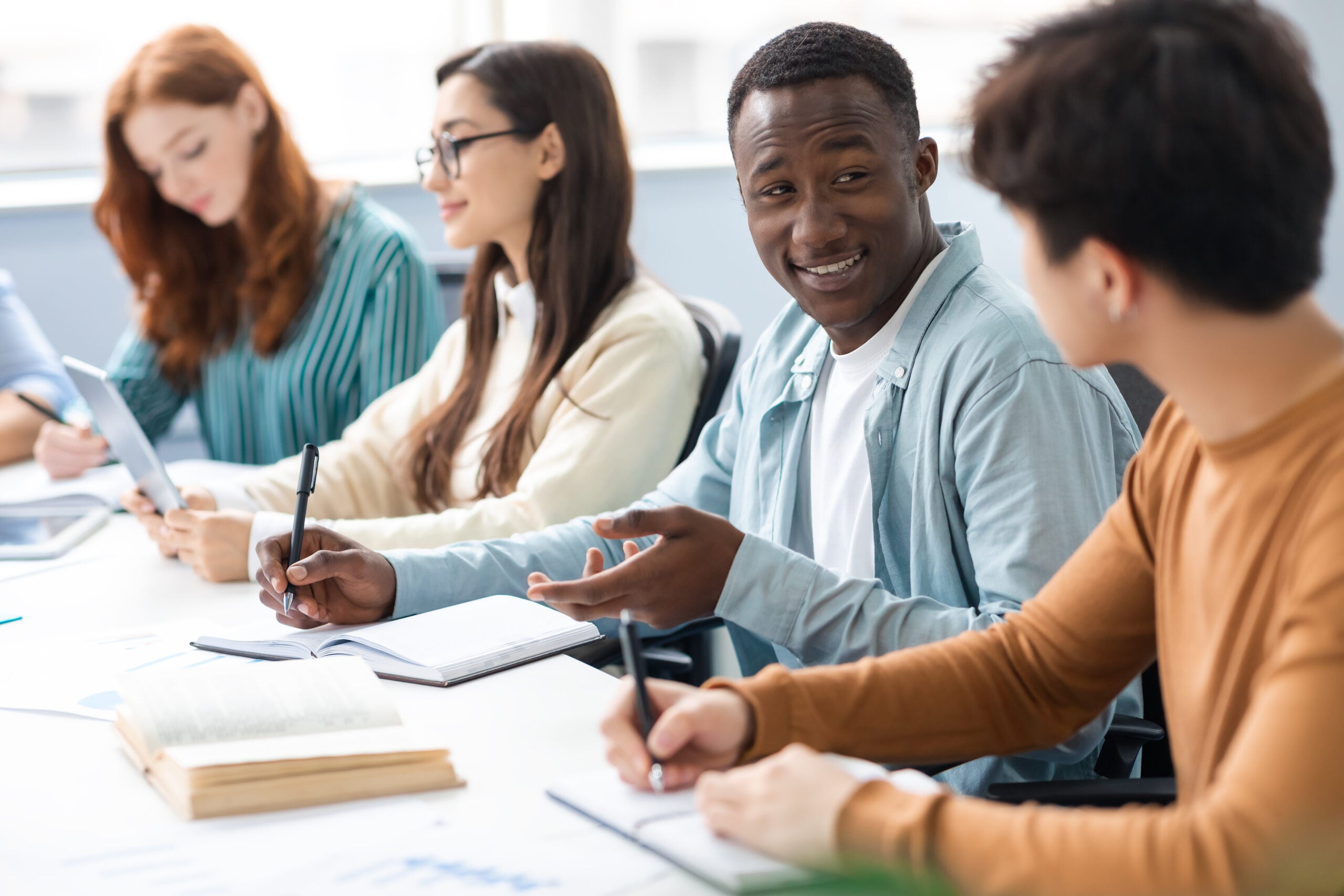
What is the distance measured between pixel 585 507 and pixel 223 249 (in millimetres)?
1336

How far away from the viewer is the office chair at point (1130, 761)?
954mm

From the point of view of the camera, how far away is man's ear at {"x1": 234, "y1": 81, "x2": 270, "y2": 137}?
2.49 m

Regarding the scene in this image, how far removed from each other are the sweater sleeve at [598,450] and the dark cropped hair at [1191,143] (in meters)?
1.06

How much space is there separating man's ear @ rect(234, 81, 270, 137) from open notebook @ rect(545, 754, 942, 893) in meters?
1.98

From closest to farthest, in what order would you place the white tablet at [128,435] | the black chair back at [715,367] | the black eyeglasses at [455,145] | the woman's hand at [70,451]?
the white tablet at [128,435] < the black chair back at [715,367] < the black eyeglasses at [455,145] < the woman's hand at [70,451]

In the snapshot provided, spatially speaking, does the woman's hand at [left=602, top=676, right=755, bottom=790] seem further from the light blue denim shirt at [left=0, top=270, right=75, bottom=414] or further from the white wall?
the white wall

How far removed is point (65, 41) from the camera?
→ 3.36m

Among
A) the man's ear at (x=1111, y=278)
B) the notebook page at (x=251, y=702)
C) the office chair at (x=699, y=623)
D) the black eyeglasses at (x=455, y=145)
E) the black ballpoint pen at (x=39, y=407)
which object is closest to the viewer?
the man's ear at (x=1111, y=278)

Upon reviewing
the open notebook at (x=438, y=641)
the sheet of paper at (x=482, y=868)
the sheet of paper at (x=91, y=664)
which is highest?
the sheet of paper at (x=482, y=868)

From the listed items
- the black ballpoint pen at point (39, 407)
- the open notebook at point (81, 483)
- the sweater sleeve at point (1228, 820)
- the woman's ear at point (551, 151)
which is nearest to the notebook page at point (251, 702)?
the sweater sleeve at point (1228, 820)

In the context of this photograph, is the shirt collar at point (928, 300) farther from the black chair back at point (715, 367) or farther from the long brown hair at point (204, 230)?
the long brown hair at point (204, 230)

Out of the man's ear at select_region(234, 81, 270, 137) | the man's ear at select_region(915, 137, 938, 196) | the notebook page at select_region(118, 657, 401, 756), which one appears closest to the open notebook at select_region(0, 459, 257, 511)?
the man's ear at select_region(234, 81, 270, 137)

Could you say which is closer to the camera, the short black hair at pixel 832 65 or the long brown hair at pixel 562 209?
the short black hair at pixel 832 65

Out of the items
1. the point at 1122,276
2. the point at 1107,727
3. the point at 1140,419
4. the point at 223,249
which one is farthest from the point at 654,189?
the point at 1122,276
